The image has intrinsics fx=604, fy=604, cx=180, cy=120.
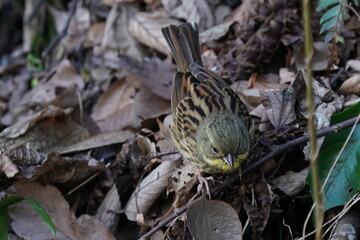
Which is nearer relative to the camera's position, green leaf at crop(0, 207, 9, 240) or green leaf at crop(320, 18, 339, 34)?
green leaf at crop(0, 207, 9, 240)

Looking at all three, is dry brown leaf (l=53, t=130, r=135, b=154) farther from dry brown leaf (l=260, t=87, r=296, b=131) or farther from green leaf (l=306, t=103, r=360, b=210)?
green leaf (l=306, t=103, r=360, b=210)

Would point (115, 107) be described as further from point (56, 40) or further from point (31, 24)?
point (31, 24)

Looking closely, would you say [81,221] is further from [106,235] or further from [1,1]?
[1,1]

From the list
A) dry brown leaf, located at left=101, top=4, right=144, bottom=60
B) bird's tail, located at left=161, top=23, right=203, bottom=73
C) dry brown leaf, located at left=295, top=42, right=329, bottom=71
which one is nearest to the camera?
dry brown leaf, located at left=295, top=42, right=329, bottom=71

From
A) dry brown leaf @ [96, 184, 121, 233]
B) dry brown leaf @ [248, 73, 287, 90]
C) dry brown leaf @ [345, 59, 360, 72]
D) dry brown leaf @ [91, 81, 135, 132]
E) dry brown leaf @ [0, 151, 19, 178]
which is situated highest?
dry brown leaf @ [345, 59, 360, 72]

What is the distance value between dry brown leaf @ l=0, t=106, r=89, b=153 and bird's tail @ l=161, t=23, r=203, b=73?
1105 millimetres

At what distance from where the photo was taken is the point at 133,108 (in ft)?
17.7

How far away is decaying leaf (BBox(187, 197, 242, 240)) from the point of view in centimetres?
366

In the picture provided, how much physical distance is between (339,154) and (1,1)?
6.06m

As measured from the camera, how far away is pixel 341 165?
3.66 m

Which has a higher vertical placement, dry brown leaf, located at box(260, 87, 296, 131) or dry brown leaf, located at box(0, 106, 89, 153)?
dry brown leaf, located at box(260, 87, 296, 131)

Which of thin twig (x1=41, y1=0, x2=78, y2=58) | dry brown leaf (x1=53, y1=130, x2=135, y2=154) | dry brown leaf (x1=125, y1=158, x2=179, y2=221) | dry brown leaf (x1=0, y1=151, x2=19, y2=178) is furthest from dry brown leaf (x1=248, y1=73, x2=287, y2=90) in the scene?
thin twig (x1=41, y1=0, x2=78, y2=58)

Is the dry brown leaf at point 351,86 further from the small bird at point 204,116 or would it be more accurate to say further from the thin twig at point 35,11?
the thin twig at point 35,11

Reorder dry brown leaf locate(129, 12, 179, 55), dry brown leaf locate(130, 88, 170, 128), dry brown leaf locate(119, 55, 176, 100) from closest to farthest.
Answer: dry brown leaf locate(130, 88, 170, 128) → dry brown leaf locate(119, 55, 176, 100) → dry brown leaf locate(129, 12, 179, 55)
